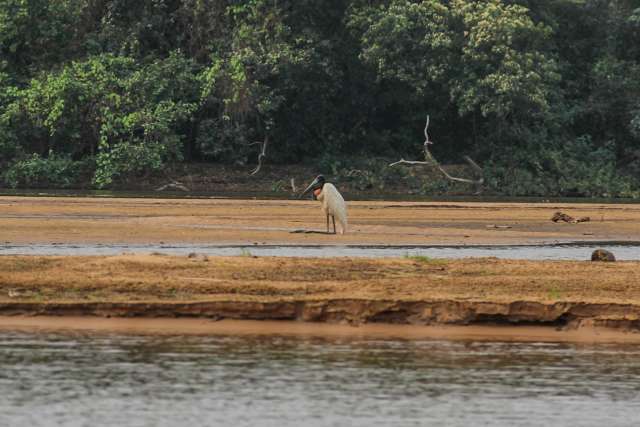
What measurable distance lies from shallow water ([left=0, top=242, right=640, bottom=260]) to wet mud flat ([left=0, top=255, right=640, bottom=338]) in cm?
356

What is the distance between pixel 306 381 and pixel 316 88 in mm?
31474

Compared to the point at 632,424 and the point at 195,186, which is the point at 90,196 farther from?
the point at 632,424

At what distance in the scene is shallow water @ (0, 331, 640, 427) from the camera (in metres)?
8.85

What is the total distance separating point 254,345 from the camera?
11.3 m

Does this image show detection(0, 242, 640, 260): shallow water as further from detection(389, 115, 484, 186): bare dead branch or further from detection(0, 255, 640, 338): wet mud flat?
detection(389, 115, 484, 186): bare dead branch

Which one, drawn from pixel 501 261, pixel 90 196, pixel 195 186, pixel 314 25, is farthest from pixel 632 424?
pixel 314 25

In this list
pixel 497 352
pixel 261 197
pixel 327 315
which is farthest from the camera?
pixel 261 197

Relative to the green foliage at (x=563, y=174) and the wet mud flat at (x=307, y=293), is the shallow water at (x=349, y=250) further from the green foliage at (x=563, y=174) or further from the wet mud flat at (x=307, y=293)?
the green foliage at (x=563, y=174)

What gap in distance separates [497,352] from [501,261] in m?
3.93

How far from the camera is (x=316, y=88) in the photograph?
134 ft

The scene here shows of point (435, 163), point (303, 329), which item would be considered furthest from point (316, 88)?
point (303, 329)

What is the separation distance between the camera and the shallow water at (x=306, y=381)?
29.0 feet

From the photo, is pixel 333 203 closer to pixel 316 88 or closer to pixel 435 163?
pixel 316 88

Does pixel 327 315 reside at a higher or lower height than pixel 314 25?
lower
